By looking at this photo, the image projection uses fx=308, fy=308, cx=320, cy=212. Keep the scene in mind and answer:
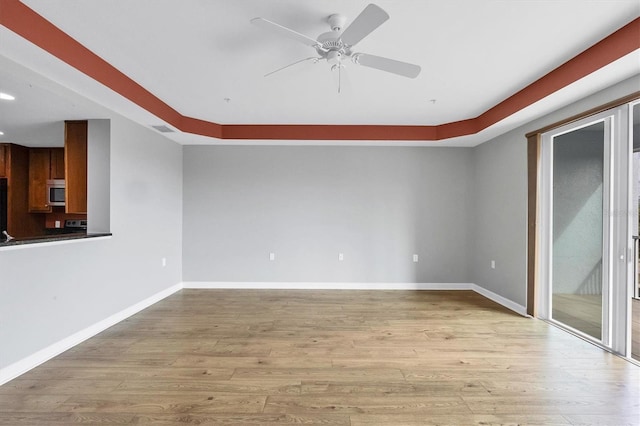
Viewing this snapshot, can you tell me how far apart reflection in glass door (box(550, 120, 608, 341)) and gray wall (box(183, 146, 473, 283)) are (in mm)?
1532

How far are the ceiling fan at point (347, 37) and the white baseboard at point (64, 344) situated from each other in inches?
118

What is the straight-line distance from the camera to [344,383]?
2234 mm

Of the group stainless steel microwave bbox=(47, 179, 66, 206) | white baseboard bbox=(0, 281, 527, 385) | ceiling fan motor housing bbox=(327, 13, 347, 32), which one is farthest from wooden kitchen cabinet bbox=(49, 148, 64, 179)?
ceiling fan motor housing bbox=(327, 13, 347, 32)

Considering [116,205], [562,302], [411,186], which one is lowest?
[562,302]

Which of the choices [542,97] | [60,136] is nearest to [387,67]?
[542,97]

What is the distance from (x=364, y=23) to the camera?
1.76 metres

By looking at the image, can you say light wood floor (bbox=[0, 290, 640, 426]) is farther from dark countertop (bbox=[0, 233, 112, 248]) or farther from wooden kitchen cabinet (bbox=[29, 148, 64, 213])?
wooden kitchen cabinet (bbox=[29, 148, 64, 213])

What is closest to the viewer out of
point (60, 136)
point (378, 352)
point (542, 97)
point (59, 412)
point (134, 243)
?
point (59, 412)

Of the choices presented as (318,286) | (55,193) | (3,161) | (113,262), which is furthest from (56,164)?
(318,286)

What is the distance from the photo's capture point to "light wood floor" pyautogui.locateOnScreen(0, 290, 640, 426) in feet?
6.24

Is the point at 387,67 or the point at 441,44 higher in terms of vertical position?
the point at 441,44

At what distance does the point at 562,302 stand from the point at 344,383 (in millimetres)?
2890

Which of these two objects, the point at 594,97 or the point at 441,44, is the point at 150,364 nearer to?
the point at 441,44

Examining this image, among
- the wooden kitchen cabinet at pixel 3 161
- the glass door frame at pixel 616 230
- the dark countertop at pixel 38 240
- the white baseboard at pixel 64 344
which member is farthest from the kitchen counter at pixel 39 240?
the glass door frame at pixel 616 230
